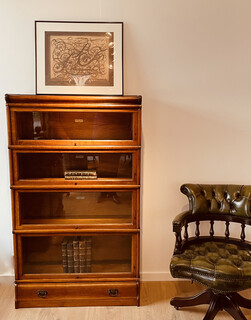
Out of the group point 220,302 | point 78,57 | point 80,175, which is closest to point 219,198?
point 220,302

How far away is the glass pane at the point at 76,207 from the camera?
250 cm

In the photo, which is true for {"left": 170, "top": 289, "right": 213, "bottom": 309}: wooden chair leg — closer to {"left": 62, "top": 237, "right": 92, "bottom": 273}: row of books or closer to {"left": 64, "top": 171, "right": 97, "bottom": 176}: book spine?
{"left": 62, "top": 237, "right": 92, "bottom": 273}: row of books

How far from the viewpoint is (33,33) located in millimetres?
2613

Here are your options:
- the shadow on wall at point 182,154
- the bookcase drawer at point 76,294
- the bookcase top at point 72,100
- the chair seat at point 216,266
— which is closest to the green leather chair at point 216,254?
the chair seat at point 216,266

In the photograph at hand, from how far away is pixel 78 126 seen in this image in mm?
2465

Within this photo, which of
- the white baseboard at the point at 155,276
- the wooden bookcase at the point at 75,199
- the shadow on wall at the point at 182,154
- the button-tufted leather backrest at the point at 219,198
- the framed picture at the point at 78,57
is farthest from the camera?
the white baseboard at the point at 155,276

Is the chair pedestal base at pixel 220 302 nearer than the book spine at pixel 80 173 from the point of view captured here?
Yes

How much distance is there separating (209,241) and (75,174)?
1217 millimetres

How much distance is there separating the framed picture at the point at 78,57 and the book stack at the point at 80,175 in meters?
0.67

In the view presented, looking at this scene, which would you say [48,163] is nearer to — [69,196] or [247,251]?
[69,196]

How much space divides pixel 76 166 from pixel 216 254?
1263mm

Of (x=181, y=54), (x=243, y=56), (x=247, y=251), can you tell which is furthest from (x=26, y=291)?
(x=243, y=56)

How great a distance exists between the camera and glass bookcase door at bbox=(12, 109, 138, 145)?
94.8 inches

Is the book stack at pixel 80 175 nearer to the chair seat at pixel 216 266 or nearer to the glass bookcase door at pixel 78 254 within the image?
the glass bookcase door at pixel 78 254
